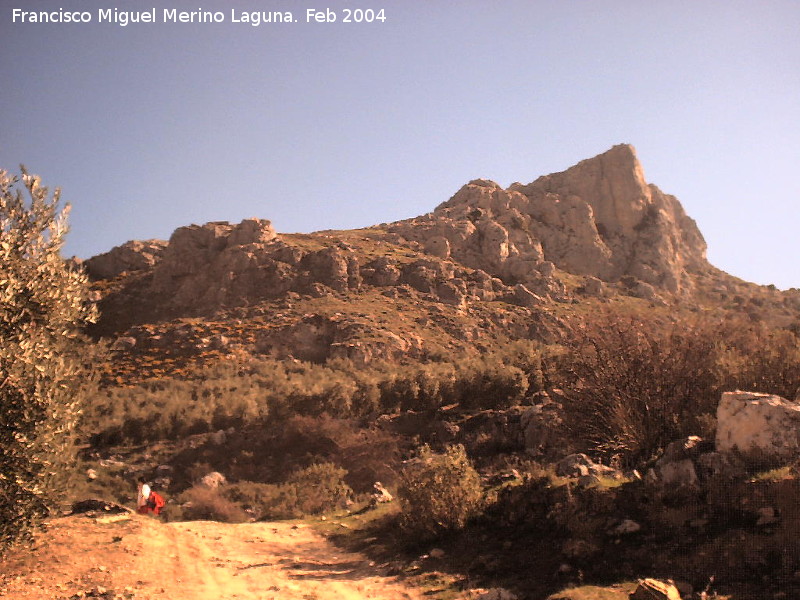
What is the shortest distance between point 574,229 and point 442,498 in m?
66.9

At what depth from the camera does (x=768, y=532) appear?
25.1ft

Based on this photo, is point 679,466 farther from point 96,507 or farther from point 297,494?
point 297,494

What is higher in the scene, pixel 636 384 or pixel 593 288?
pixel 593 288

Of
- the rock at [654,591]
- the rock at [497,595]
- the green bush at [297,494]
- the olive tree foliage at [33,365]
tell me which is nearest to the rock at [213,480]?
the green bush at [297,494]

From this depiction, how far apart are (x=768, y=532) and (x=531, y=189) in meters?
79.3

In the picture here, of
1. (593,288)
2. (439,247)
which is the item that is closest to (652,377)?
(593,288)

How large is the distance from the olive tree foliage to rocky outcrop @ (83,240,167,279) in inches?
2173

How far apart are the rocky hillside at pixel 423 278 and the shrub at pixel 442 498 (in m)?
28.0

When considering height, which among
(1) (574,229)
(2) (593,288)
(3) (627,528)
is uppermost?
(1) (574,229)

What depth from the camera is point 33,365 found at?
8.44 metres

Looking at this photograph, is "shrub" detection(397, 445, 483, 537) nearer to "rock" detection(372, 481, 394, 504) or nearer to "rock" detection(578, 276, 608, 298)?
"rock" detection(372, 481, 394, 504)

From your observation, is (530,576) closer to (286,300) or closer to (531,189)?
(286,300)

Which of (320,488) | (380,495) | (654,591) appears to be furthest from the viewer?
(320,488)

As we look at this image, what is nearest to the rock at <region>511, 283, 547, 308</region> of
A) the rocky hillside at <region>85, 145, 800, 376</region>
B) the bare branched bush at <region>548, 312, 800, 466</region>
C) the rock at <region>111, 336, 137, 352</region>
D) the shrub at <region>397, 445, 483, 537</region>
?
the rocky hillside at <region>85, 145, 800, 376</region>
